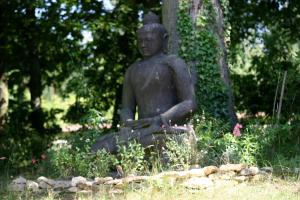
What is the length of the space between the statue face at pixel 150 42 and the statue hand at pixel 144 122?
1139mm

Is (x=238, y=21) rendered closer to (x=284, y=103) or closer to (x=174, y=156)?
(x=284, y=103)

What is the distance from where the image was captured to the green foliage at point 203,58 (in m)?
9.61

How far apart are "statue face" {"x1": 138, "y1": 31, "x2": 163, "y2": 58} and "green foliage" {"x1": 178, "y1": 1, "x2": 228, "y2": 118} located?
853 mm

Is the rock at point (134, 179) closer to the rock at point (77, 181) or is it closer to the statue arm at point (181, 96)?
the rock at point (77, 181)

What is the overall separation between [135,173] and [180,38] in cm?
312

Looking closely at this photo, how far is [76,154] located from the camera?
8156 mm

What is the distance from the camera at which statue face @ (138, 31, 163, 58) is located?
8.82m

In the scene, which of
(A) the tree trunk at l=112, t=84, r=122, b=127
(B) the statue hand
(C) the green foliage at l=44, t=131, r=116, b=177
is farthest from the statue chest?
(A) the tree trunk at l=112, t=84, r=122, b=127

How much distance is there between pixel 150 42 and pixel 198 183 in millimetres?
2927

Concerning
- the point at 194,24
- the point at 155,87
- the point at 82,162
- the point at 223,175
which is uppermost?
the point at 194,24

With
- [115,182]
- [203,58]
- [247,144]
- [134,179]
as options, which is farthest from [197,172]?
[203,58]

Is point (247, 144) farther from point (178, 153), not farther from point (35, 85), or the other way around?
point (35, 85)

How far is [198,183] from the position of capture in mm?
6633

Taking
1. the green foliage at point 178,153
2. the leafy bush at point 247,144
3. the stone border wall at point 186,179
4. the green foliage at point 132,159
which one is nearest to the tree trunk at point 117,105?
the leafy bush at point 247,144
